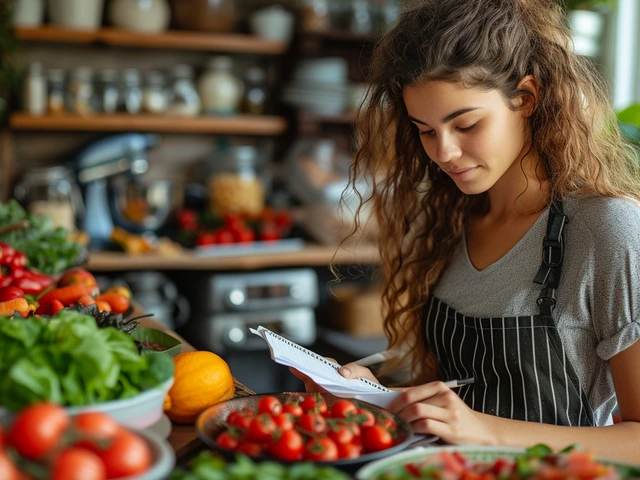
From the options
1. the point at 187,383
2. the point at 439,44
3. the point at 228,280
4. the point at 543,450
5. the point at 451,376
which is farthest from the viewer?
the point at 228,280

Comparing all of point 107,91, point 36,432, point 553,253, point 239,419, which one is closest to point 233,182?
point 107,91

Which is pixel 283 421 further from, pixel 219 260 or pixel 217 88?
pixel 217 88

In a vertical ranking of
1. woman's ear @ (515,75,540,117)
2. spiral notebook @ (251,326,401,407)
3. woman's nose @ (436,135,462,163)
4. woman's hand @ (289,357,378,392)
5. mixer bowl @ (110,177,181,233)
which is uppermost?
woman's ear @ (515,75,540,117)

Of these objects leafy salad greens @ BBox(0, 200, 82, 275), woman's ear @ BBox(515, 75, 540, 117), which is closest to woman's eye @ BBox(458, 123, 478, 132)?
woman's ear @ BBox(515, 75, 540, 117)

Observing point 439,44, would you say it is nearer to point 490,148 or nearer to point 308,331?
point 490,148

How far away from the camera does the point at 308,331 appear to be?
3.51 metres

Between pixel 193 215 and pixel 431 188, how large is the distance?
1.97 meters

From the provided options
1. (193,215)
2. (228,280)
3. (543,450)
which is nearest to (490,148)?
(543,450)

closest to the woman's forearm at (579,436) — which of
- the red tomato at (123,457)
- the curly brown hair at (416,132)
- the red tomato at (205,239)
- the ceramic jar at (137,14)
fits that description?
the curly brown hair at (416,132)

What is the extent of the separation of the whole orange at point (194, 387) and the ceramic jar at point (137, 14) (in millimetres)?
2689

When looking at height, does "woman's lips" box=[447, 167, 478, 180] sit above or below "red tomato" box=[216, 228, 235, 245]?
above

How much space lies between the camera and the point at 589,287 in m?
1.39

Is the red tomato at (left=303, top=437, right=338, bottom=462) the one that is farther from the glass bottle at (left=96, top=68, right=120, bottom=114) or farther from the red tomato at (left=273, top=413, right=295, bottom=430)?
the glass bottle at (left=96, top=68, right=120, bottom=114)

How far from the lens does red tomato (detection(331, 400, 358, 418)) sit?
3.32 ft
